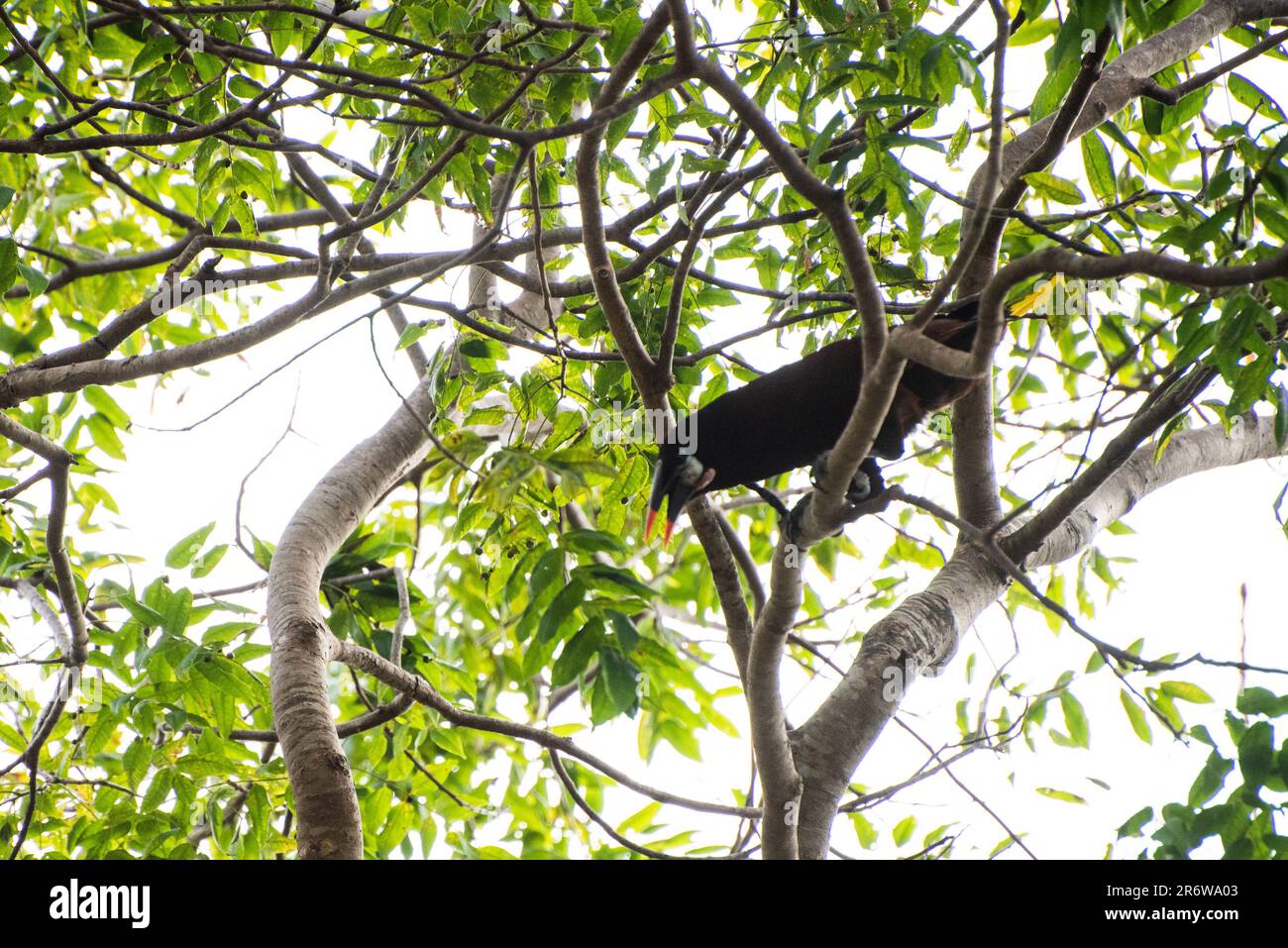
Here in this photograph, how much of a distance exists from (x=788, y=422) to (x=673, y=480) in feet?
1.46

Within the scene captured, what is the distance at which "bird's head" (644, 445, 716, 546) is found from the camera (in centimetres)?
338

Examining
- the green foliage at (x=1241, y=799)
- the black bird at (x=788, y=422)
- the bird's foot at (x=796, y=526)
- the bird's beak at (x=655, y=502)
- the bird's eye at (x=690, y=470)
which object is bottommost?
the green foliage at (x=1241, y=799)

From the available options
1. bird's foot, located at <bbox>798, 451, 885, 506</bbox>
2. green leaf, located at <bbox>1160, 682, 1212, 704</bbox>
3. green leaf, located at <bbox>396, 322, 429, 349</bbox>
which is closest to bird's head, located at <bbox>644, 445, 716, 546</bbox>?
bird's foot, located at <bbox>798, 451, 885, 506</bbox>

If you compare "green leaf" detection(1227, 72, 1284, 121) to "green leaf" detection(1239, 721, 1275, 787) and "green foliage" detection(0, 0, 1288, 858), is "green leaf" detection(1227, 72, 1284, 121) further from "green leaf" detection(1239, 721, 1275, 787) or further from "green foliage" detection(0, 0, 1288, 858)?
"green leaf" detection(1239, 721, 1275, 787)

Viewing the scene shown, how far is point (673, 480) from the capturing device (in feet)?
11.3

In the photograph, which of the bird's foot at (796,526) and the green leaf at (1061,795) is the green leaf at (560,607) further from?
the green leaf at (1061,795)

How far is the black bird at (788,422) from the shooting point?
3369mm

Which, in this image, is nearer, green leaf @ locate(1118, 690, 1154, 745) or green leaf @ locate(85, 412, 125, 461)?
green leaf @ locate(1118, 690, 1154, 745)

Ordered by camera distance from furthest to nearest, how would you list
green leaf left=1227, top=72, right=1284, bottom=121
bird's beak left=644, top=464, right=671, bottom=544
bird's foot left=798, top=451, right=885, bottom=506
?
bird's foot left=798, top=451, right=885, bottom=506
bird's beak left=644, top=464, right=671, bottom=544
green leaf left=1227, top=72, right=1284, bottom=121

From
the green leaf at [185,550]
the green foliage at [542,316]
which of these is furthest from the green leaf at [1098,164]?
the green leaf at [185,550]

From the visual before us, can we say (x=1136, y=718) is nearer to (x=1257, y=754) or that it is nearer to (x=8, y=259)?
(x=1257, y=754)

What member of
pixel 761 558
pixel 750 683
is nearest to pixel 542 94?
pixel 750 683
